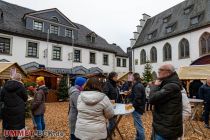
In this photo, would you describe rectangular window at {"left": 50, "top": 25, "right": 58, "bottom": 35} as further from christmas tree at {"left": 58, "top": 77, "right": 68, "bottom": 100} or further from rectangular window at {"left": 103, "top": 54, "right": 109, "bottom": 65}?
rectangular window at {"left": 103, "top": 54, "right": 109, "bottom": 65}

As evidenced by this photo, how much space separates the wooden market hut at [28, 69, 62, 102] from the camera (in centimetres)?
Result: 2148

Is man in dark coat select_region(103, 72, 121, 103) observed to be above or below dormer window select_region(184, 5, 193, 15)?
below

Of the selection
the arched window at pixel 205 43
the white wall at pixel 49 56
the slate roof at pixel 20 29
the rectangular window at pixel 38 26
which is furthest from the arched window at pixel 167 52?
the rectangular window at pixel 38 26

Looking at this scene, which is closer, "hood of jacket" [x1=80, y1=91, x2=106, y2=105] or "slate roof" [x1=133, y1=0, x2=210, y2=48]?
"hood of jacket" [x1=80, y1=91, x2=106, y2=105]

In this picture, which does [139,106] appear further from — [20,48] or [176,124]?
[20,48]

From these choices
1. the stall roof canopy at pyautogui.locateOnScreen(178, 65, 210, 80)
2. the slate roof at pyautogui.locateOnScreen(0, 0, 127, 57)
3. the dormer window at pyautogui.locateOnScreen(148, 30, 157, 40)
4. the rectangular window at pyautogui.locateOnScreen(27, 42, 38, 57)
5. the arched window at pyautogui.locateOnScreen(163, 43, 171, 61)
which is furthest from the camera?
the dormer window at pyautogui.locateOnScreen(148, 30, 157, 40)

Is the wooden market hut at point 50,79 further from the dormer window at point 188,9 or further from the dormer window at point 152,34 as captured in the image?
the dormer window at point 188,9

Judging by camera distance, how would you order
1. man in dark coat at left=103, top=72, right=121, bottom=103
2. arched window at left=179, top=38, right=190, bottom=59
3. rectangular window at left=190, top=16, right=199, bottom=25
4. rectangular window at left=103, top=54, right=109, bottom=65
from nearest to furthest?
man in dark coat at left=103, top=72, right=121, bottom=103 → rectangular window at left=190, top=16, right=199, bottom=25 → arched window at left=179, top=38, right=190, bottom=59 → rectangular window at left=103, top=54, right=109, bottom=65

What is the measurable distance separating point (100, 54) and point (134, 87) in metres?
25.3

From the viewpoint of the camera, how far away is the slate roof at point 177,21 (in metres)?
27.0

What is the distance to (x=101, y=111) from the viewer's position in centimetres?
374

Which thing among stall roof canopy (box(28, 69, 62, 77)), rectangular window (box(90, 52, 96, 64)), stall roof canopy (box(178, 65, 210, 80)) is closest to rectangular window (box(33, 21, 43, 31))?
stall roof canopy (box(28, 69, 62, 77))

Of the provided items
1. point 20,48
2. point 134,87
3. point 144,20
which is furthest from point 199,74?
point 144,20

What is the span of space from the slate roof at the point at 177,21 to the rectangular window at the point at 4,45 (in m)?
19.8
